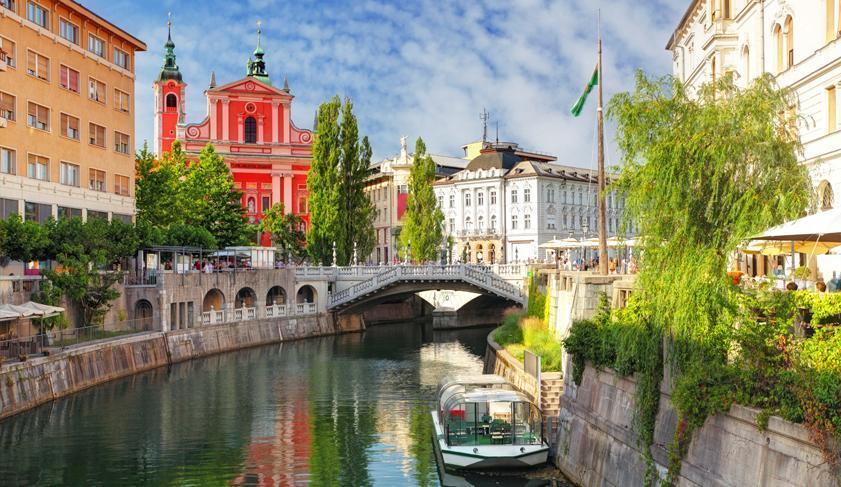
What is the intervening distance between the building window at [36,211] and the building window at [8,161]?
2440 millimetres

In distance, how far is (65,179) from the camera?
58.6 meters

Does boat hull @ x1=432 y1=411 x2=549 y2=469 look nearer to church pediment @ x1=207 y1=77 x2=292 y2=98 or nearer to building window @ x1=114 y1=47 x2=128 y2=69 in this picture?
building window @ x1=114 y1=47 x2=128 y2=69

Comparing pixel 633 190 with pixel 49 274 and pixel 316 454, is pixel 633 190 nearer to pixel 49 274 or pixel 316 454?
pixel 316 454

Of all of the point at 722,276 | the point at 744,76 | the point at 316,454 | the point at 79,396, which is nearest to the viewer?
the point at 722,276

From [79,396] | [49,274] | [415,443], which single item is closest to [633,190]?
[415,443]

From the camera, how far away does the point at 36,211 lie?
5556cm

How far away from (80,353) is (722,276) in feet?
115

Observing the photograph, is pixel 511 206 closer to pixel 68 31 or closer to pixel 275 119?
pixel 275 119

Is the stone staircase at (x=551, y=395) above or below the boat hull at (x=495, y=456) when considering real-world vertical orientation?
above

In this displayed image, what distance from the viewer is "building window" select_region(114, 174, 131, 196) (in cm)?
6481

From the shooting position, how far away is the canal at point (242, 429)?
3136cm

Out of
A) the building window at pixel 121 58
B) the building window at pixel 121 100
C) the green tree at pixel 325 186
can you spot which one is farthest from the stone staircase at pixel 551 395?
the green tree at pixel 325 186

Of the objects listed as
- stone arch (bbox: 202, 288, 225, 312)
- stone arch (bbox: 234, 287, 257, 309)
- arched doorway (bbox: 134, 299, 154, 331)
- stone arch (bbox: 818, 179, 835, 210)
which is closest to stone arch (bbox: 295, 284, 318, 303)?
stone arch (bbox: 234, 287, 257, 309)

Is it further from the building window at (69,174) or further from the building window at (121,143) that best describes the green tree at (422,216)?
the building window at (69,174)
